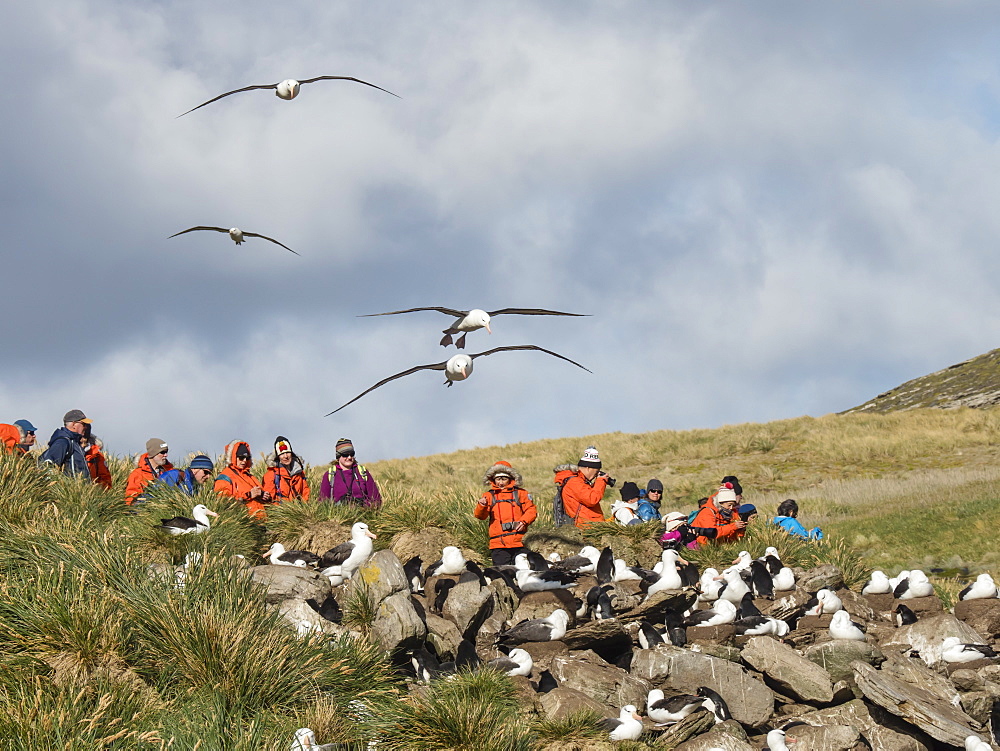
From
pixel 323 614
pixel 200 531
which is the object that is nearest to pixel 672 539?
pixel 323 614

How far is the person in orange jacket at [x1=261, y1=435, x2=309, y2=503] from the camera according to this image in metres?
12.5

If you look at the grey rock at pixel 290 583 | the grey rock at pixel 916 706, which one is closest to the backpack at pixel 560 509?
the grey rock at pixel 290 583

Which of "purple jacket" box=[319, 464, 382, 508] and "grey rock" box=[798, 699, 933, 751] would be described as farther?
"purple jacket" box=[319, 464, 382, 508]

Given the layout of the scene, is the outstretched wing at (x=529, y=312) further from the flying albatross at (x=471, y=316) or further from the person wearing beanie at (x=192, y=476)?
the person wearing beanie at (x=192, y=476)

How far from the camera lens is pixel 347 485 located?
41.1ft

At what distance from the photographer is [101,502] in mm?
11484

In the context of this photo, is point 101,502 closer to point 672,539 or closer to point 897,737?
point 672,539

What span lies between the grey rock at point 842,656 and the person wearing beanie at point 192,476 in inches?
315

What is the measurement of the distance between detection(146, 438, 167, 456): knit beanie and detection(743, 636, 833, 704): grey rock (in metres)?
8.57

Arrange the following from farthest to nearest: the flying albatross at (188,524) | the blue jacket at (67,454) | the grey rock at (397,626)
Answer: the blue jacket at (67,454)
the flying albatross at (188,524)
the grey rock at (397,626)

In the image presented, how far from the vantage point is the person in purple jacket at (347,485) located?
40.8 ft

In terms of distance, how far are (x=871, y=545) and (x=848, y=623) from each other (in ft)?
29.9

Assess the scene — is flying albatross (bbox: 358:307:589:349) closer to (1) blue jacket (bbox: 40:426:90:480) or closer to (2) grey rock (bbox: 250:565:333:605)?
(2) grey rock (bbox: 250:565:333:605)

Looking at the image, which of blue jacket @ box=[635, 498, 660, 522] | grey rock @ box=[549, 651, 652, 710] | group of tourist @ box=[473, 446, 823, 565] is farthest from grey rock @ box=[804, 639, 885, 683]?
blue jacket @ box=[635, 498, 660, 522]
